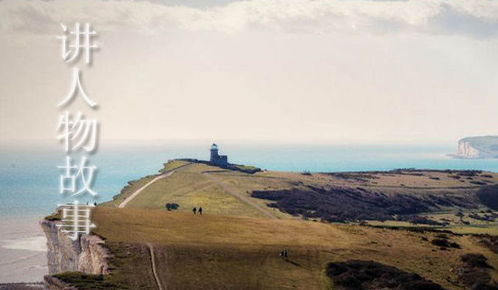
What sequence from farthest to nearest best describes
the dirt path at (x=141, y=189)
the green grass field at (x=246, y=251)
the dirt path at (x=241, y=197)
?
1. the dirt path at (x=141, y=189)
2. the dirt path at (x=241, y=197)
3. the green grass field at (x=246, y=251)

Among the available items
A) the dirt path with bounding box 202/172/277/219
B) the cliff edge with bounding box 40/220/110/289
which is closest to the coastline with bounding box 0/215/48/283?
the cliff edge with bounding box 40/220/110/289

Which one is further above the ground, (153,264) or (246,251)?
(246,251)

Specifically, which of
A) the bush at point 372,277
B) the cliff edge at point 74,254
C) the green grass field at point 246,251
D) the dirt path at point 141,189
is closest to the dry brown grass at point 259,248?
the green grass field at point 246,251

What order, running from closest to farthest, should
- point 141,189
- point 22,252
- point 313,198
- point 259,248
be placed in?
point 259,248 < point 22,252 < point 141,189 < point 313,198

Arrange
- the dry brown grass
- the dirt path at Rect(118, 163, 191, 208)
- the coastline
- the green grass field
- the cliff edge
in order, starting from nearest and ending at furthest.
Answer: the green grass field < the cliff edge < the dry brown grass < the coastline < the dirt path at Rect(118, 163, 191, 208)

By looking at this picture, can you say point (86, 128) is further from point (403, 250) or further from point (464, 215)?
point (464, 215)

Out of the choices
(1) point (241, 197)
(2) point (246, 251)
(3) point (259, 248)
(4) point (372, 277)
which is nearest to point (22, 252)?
(1) point (241, 197)

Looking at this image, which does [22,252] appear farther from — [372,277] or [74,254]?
[372,277]

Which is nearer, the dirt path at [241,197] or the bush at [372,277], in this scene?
the bush at [372,277]

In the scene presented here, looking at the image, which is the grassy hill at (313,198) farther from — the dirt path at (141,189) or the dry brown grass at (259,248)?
the dry brown grass at (259,248)

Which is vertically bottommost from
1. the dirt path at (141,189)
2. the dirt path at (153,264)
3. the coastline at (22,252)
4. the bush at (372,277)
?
the coastline at (22,252)

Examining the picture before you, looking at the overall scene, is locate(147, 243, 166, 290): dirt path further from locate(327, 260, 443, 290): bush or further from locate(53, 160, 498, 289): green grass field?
locate(327, 260, 443, 290): bush
